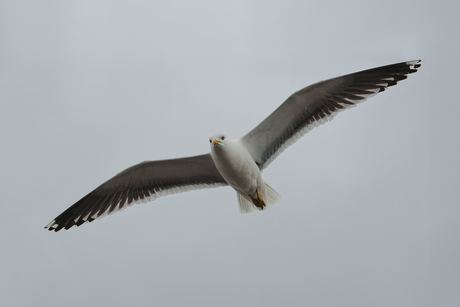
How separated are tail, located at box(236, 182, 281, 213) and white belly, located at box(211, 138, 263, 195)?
0.12 metres

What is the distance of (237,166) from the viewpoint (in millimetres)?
4730

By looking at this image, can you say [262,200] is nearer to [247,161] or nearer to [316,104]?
[247,161]

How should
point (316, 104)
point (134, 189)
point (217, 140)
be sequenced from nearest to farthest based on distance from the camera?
1. point (217, 140)
2. point (316, 104)
3. point (134, 189)

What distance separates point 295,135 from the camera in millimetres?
5133

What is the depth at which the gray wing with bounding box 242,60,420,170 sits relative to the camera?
4891 millimetres

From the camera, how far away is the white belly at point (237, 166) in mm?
4672

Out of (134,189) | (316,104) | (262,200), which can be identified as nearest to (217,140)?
(262,200)

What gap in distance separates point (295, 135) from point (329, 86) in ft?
2.03

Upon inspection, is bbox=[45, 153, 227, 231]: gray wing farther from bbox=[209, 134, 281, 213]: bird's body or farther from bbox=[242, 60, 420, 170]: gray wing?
bbox=[242, 60, 420, 170]: gray wing

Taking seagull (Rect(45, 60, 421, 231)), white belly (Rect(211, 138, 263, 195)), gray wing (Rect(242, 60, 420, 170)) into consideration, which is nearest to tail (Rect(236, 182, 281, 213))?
seagull (Rect(45, 60, 421, 231))

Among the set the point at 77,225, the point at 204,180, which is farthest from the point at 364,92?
the point at 77,225

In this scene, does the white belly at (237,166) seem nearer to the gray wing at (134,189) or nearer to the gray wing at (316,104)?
the gray wing at (316,104)

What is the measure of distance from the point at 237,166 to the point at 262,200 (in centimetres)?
61

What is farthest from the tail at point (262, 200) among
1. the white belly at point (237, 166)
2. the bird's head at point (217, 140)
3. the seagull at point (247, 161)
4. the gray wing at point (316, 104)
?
the bird's head at point (217, 140)
